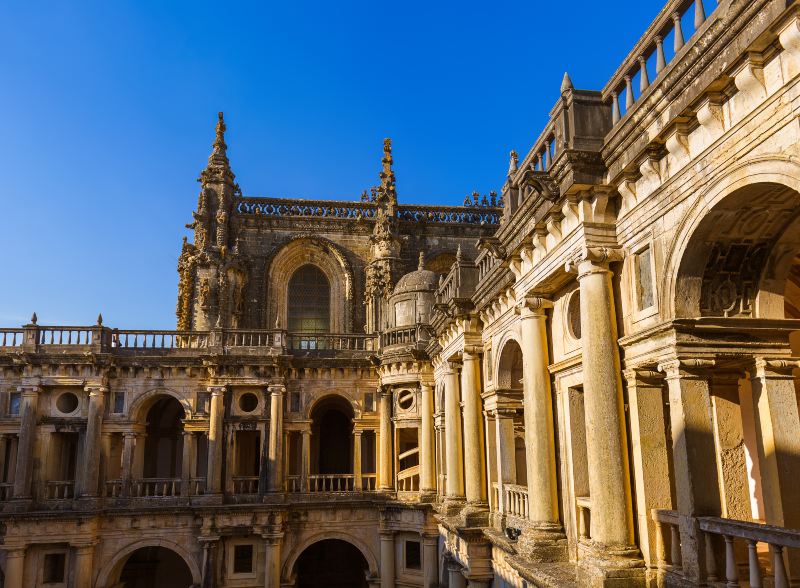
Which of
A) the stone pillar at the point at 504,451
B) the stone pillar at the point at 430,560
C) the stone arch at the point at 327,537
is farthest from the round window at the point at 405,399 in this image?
the stone pillar at the point at 504,451

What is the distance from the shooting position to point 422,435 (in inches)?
951

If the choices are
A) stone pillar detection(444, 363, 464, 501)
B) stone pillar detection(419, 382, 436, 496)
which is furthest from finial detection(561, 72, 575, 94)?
stone pillar detection(419, 382, 436, 496)

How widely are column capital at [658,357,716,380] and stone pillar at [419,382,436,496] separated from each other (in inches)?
660

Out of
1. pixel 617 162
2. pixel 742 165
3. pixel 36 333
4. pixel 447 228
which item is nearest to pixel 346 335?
pixel 447 228

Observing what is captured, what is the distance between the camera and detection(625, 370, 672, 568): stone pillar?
328 inches

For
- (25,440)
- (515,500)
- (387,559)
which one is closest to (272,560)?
(387,559)

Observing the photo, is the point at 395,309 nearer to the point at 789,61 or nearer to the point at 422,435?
the point at 422,435

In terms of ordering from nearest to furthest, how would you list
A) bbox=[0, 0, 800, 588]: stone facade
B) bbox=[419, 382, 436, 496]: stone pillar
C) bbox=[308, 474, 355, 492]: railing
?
bbox=[0, 0, 800, 588]: stone facade → bbox=[419, 382, 436, 496]: stone pillar → bbox=[308, 474, 355, 492]: railing

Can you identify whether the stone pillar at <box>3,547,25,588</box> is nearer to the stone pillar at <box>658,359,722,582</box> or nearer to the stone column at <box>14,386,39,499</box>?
the stone column at <box>14,386,39,499</box>

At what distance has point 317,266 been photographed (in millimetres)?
32500

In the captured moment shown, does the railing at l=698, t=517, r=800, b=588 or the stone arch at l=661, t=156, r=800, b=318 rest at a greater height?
the stone arch at l=661, t=156, r=800, b=318

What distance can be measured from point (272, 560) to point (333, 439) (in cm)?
793

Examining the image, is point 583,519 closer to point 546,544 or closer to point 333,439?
point 546,544

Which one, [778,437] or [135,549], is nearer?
[778,437]
